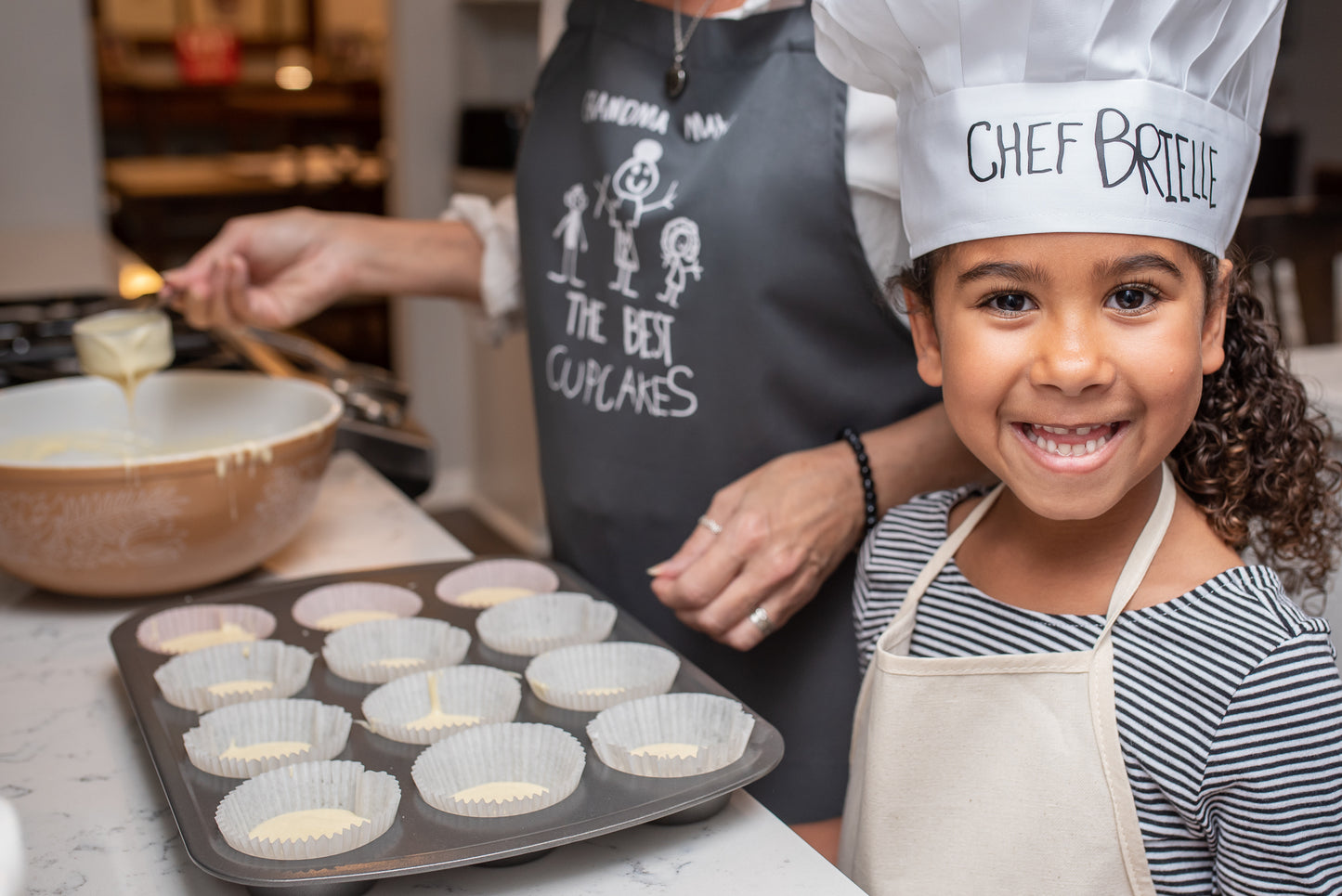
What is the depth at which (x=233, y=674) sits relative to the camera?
0.97 m

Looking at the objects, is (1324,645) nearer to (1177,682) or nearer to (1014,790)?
(1177,682)

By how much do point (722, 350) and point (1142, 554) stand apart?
414 millimetres

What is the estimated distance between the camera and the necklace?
1.13m

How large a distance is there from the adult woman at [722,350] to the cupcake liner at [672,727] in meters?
0.16

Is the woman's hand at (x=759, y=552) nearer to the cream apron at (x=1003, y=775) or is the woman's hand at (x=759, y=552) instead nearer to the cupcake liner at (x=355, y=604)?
the cream apron at (x=1003, y=775)

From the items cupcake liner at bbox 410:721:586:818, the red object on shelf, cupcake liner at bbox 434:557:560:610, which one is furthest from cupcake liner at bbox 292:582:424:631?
the red object on shelf

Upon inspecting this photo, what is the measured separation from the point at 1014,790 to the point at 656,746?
0.25 metres

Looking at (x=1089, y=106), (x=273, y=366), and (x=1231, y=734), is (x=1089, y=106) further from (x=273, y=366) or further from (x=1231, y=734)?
(x=273, y=366)

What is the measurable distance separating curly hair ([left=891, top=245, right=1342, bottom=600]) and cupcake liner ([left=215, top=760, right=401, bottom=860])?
0.50 metres

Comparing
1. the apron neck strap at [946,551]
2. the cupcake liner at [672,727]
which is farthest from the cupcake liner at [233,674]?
the apron neck strap at [946,551]

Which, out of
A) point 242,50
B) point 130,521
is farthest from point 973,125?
point 242,50

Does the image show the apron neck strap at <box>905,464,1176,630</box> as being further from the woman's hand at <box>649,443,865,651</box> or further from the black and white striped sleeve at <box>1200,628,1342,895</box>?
the woman's hand at <box>649,443,865,651</box>

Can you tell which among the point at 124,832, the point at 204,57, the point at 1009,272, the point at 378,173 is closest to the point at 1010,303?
the point at 1009,272

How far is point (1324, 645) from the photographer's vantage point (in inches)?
31.1
